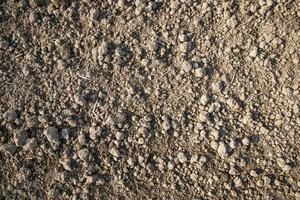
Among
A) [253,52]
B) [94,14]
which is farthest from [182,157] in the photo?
[94,14]

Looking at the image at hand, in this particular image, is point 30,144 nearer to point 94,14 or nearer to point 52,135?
point 52,135

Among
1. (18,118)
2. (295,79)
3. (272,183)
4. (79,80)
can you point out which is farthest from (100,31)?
(272,183)

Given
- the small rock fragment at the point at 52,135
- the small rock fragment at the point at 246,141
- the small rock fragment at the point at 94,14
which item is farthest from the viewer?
the small rock fragment at the point at 94,14

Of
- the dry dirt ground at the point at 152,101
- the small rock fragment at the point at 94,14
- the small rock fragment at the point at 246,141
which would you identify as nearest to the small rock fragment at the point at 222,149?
the dry dirt ground at the point at 152,101

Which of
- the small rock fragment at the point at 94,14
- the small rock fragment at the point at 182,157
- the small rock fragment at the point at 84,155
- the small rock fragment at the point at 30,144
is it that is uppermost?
the small rock fragment at the point at 94,14

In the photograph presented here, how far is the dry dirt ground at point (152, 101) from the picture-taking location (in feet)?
7.47

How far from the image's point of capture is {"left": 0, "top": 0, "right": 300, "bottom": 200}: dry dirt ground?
7.47 ft

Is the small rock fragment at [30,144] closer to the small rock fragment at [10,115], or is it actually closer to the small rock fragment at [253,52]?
the small rock fragment at [10,115]

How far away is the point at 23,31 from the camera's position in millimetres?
2586

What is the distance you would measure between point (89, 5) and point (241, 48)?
112cm

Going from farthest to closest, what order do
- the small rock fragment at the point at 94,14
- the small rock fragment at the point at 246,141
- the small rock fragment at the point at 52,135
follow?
the small rock fragment at the point at 94,14, the small rock fragment at the point at 52,135, the small rock fragment at the point at 246,141

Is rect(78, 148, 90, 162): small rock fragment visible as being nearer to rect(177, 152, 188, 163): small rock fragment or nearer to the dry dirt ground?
the dry dirt ground

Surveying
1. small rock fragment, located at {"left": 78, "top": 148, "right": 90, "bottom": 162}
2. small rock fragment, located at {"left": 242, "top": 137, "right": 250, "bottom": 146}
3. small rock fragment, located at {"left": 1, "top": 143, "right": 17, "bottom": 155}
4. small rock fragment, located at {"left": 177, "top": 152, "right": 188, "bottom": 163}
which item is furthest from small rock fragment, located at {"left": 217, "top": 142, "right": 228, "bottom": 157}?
small rock fragment, located at {"left": 1, "top": 143, "right": 17, "bottom": 155}

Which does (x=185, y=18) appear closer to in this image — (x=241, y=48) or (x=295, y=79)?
(x=241, y=48)
